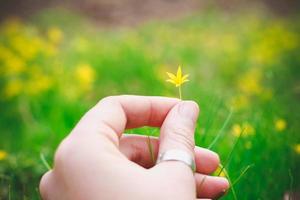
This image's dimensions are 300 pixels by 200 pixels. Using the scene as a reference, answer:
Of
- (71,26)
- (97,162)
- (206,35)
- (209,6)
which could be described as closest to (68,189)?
(97,162)

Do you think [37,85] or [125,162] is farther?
[37,85]

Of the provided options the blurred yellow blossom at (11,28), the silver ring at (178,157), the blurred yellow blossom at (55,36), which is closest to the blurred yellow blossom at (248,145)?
the silver ring at (178,157)

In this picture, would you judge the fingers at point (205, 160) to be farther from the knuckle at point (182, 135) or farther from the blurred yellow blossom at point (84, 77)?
the blurred yellow blossom at point (84, 77)

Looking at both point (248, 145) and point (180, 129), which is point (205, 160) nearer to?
point (180, 129)

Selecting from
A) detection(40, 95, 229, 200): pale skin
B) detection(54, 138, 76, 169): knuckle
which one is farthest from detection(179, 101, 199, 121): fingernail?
detection(54, 138, 76, 169): knuckle

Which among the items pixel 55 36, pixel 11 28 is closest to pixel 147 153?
pixel 55 36

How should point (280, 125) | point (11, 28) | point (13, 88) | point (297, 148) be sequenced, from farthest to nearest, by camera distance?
point (11, 28)
point (13, 88)
point (280, 125)
point (297, 148)

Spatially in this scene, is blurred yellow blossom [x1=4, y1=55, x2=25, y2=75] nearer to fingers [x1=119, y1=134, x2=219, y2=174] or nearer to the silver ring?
fingers [x1=119, y1=134, x2=219, y2=174]

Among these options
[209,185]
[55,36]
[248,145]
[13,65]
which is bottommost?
[13,65]
